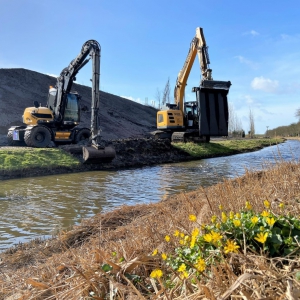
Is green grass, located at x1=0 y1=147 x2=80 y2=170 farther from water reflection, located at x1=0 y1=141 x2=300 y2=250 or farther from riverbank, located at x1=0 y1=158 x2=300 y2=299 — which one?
riverbank, located at x1=0 y1=158 x2=300 y2=299

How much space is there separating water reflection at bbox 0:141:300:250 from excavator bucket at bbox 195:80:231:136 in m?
6.58

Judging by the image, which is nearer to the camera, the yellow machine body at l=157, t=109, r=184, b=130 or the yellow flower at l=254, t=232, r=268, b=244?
the yellow flower at l=254, t=232, r=268, b=244

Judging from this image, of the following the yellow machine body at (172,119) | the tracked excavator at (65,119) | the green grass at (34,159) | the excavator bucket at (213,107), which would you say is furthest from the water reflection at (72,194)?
the yellow machine body at (172,119)

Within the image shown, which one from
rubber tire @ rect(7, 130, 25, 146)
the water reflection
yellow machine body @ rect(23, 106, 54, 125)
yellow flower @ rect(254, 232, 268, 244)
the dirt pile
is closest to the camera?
yellow flower @ rect(254, 232, 268, 244)

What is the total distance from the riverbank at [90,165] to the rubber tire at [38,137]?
3.72 ft

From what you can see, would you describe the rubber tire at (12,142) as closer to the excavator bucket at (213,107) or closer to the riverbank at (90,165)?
the riverbank at (90,165)

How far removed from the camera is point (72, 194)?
8766mm

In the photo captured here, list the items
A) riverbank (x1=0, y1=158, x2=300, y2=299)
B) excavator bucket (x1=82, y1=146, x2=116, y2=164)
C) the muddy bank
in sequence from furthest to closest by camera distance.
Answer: excavator bucket (x1=82, y1=146, x2=116, y2=164) < the muddy bank < riverbank (x1=0, y1=158, x2=300, y2=299)

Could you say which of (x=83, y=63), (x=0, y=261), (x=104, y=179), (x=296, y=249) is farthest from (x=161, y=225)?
(x=83, y=63)

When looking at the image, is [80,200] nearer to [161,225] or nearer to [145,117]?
[161,225]

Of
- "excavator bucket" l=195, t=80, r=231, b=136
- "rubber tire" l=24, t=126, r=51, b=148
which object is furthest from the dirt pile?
"excavator bucket" l=195, t=80, r=231, b=136

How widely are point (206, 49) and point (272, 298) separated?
19366mm

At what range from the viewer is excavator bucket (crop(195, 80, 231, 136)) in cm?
1825

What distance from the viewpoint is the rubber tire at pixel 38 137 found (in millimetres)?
15773
